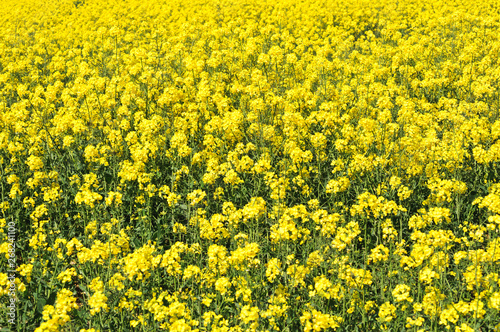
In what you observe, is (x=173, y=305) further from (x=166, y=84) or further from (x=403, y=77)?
(x=403, y=77)

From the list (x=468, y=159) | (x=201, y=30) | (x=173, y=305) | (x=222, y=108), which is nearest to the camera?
(x=173, y=305)

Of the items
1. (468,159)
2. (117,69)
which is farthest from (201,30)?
(468,159)

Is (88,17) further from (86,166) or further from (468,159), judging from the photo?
(468,159)

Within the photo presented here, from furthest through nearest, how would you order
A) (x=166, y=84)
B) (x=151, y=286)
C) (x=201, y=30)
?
(x=201, y=30) < (x=166, y=84) < (x=151, y=286)

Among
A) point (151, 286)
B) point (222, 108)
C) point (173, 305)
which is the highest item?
point (222, 108)

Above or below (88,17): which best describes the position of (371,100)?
below

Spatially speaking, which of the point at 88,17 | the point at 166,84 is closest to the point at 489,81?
the point at 166,84

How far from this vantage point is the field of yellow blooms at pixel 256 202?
4012 millimetres

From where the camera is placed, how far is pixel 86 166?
669 centimetres

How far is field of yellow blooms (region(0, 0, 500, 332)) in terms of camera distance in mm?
4012

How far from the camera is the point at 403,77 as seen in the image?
936 cm

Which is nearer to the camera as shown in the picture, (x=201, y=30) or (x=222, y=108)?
(x=222, y=108)

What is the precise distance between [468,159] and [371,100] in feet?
6.82

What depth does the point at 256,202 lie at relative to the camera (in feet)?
15.6
